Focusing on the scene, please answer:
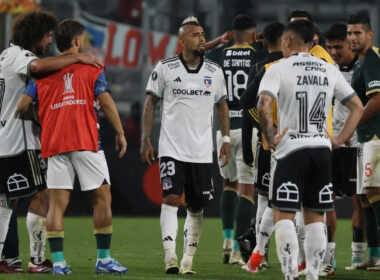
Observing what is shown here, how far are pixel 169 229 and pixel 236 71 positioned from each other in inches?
91.2

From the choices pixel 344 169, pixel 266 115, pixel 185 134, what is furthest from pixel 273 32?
pixel 266 115

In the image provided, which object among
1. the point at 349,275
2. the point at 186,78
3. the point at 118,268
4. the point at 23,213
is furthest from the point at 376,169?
the point at 23,213

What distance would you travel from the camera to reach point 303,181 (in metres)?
6.71

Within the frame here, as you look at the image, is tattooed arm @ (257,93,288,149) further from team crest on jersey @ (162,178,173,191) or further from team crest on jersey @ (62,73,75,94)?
team crest on jersey @ (62,73,75,94)

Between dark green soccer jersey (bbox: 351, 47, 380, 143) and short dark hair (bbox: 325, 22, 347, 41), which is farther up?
short dark hair (bbox: 325, 22, 347, 41)

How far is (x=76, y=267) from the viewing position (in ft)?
27.6

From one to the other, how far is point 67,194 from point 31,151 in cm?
Answer: 57

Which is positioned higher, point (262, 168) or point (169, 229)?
point (262, 168)

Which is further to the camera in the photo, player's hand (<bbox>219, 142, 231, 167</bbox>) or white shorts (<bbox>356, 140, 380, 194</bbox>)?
white shorts (<bbox>356, 140, 380, 194</bbox>)

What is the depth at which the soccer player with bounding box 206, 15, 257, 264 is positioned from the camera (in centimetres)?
936

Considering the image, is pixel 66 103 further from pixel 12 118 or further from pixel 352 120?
pixel 352 120

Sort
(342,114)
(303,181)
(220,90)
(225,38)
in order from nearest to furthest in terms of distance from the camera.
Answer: (303,181) → (220,90) → (342,114) → (225,38)

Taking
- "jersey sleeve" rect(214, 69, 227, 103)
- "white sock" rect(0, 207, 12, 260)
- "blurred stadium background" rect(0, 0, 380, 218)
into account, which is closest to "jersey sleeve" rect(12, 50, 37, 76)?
"white sock" rect(0, 207, 12, 260)

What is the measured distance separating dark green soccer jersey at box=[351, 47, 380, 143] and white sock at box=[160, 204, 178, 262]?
6.38 ft
